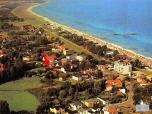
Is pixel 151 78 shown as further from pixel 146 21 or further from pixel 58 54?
pixel 146 21

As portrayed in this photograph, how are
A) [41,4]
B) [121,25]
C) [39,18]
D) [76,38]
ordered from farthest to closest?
[41,4]
[39,18]
[121,25]
[76,38]

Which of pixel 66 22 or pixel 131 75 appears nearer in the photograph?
pixel 131 75

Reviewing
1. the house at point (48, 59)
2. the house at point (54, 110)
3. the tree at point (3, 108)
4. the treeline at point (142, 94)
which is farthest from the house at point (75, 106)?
the house at point (48, 59)

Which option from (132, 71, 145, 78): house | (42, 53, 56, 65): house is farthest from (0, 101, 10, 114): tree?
(42, 53, 56, 65): house

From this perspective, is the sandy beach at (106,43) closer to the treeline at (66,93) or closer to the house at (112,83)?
the house at (112,83)

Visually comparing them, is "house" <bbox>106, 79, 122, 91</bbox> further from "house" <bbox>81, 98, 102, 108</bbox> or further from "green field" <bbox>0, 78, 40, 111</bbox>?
"green field" <bbox>0, 78, 40, 111</bbox>

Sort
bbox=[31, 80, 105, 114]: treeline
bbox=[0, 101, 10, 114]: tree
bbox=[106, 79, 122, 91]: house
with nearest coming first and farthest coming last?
1. bbox=[0, 101, 10, 114]: tree
2. bbox=[31, 80, 105, 114]: treeline
3. bbox=[106, 79, 122, 91]: house

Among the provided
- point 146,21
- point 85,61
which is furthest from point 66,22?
point 85,61
